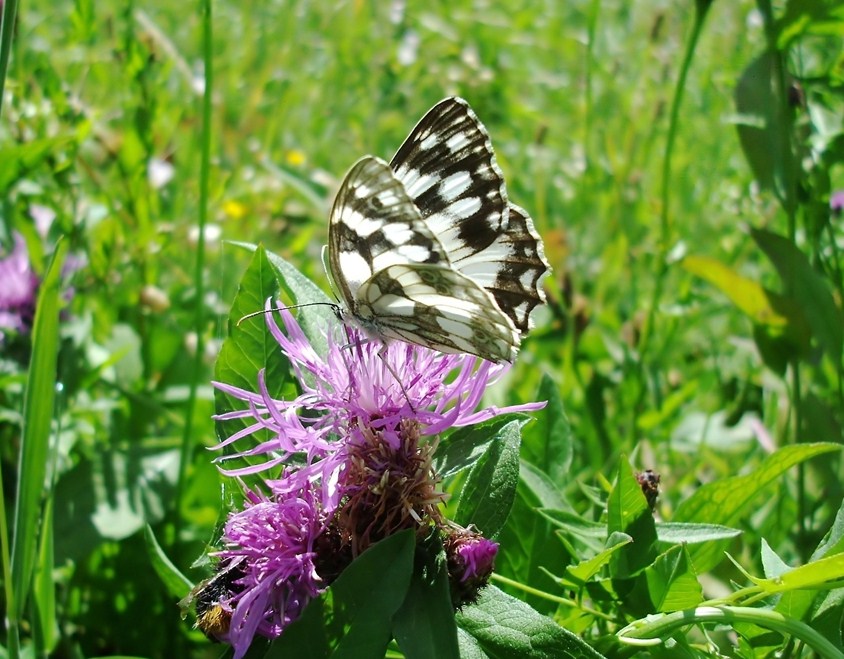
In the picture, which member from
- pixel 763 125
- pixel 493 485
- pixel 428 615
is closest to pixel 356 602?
pixel 428 615

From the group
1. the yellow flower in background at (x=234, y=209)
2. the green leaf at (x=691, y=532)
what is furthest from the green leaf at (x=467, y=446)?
the yellow flower in background at (x=234, y=209)

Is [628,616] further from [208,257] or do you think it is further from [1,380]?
[208,257]

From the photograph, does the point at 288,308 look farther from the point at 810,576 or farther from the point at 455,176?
the point at 810,576

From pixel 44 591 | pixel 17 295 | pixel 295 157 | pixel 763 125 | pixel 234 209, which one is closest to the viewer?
pixel 44 591

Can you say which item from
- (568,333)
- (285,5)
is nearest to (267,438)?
(568,333)

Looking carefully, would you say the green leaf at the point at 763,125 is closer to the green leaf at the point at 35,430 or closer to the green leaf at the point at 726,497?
the green leaf at the point at 726,497
